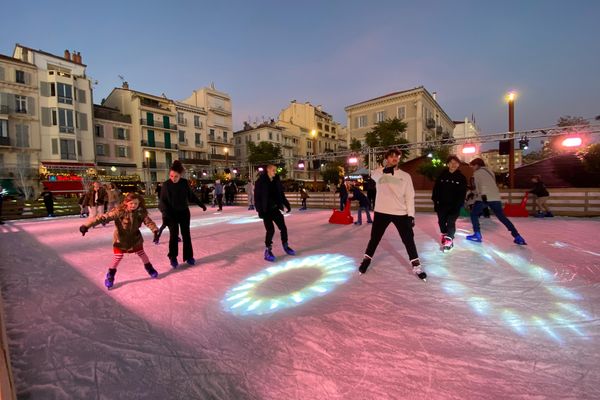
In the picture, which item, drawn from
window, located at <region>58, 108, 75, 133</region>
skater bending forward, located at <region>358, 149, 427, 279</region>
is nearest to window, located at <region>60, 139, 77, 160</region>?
window, located at <region>58, 108, 75, 133</region>

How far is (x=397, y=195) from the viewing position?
3578mm

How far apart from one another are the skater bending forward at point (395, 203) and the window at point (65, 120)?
33727mm

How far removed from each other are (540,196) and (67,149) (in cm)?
3541

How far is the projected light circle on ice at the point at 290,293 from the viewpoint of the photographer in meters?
2.98

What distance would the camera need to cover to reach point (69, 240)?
24.2 ft

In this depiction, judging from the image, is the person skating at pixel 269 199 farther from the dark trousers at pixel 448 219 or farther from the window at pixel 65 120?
the window at pixel 65 120

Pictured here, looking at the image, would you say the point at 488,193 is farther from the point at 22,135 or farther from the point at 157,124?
the point at 157,124

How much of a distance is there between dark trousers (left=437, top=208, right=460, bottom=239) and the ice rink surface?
74cm

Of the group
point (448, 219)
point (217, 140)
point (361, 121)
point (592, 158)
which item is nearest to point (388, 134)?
point (592, 158)

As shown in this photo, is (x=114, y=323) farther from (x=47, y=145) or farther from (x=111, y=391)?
(x=47, y=145)

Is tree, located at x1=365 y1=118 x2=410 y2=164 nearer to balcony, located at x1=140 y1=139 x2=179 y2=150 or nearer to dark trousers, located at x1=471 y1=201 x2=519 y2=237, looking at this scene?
dark trousers, located at x1=471 y1=201 x2=519 y2=237

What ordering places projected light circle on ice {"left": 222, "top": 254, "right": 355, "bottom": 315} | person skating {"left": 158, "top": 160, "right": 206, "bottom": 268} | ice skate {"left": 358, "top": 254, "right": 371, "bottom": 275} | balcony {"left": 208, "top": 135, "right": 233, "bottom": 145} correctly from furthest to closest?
balcony {"left": 208, "top": 135, "right": 233, "bottom": 145}, person skating {"left": 158, "top": 160, "right": 206, "bottom": 268}, ice skate {"left": 358, "top": 254, "right": 371, "bottom": 275}, projected light circle on ice {"left": 222, "top": 254, "right": 355, "bottom": 315}

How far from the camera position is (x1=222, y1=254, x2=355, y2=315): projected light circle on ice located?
2977mm

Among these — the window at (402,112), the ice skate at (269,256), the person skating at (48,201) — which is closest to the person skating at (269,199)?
the ice skate at (269,256)
